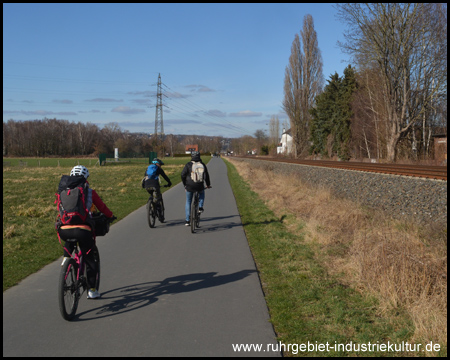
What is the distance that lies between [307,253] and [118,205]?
9.42 metres

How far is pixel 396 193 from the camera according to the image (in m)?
11.8

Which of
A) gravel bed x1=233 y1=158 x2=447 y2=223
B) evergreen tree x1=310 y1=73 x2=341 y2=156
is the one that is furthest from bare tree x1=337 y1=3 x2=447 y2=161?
evergreen tree x1=310 y1=73 x2=341 y2=156

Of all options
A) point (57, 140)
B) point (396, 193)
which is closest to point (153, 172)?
point (396, 193)

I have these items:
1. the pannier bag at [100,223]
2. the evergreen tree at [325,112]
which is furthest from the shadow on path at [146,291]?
the evergreen tree at [325,112]

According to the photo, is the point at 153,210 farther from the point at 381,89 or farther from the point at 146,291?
the point at 381,89

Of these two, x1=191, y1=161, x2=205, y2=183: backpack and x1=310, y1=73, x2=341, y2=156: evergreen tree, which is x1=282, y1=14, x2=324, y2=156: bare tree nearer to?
x1=310, y1=73, x2=341, y2=156: evergreen tree

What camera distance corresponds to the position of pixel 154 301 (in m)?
4.97

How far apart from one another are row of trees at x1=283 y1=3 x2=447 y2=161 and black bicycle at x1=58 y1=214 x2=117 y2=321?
2671 centimetres

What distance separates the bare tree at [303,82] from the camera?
57.1m

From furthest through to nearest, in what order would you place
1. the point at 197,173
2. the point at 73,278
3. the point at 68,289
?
the point at 197,173 < the point at 73,278 < the point at 68,289

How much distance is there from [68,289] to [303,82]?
2244 inches

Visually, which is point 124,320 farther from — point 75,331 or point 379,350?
point 379,350

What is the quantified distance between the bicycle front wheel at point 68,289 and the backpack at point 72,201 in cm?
45

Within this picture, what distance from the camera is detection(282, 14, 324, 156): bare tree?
57.1 metres
